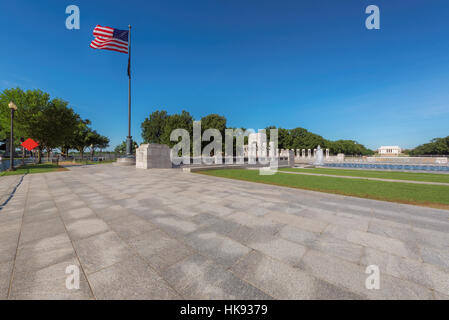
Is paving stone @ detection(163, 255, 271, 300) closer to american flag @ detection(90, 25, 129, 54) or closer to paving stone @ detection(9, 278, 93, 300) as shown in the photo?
paving stone @ detection(9, 278, 93, 300)

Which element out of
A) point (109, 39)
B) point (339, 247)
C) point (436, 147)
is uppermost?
point (109, 39)

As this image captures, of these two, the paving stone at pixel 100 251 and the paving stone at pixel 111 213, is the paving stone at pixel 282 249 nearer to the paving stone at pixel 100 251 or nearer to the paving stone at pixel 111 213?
the paving stone at pixel 100 251

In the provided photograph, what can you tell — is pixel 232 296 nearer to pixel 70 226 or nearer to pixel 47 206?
pixel 70 226

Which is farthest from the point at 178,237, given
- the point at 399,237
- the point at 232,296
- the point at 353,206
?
the point at 353,206

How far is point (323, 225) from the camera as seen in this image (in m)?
3.82

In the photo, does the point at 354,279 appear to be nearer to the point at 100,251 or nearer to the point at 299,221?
the point at 299,221

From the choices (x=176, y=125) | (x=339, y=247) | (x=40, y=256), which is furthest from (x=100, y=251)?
(x=176, y=125)

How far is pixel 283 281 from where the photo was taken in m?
2.11

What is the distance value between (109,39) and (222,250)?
65.9 feet

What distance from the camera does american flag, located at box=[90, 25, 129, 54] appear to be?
14.8 m

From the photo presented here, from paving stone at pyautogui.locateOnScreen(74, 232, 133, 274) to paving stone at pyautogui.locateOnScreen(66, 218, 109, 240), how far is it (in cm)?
22

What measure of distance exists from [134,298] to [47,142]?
35290 millimetres

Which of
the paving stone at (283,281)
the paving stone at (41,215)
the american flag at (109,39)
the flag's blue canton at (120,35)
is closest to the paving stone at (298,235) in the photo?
the paving stone at (283,281)

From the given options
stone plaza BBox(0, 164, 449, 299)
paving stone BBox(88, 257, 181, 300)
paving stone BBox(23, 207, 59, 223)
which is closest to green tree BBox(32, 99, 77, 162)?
stone plaza BBox(0, 164, 449, 299)
